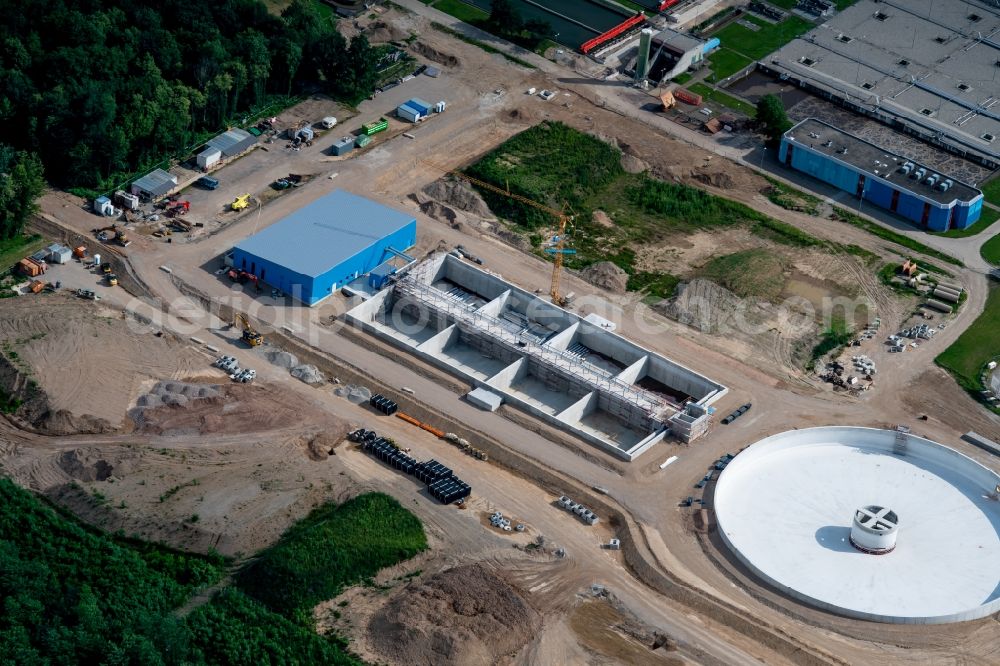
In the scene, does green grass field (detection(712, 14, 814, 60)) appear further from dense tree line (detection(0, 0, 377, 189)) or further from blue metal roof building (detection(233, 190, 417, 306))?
blue metal roof building (detection(233, 190, 417, 306))

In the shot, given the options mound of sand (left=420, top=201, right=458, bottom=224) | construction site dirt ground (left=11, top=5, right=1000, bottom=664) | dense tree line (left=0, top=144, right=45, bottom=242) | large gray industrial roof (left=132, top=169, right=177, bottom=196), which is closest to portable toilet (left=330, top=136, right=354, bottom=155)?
construction site dirt ground (left=11, top=5, right=1000, bottom=664)

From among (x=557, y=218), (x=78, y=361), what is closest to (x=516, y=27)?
(x=557, y=218)

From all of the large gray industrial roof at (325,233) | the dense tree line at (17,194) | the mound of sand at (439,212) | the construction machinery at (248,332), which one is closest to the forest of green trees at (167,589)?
the construction machinery at (248,332)

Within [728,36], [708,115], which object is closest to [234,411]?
[708,115]

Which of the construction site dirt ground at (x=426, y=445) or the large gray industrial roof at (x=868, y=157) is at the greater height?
the large gray industrial roof at (x=868, y=157)

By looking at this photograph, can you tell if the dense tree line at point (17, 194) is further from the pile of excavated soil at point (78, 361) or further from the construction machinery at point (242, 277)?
the construction machinery at point (242, 277)

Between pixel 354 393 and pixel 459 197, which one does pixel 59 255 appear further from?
pixel 459 197
